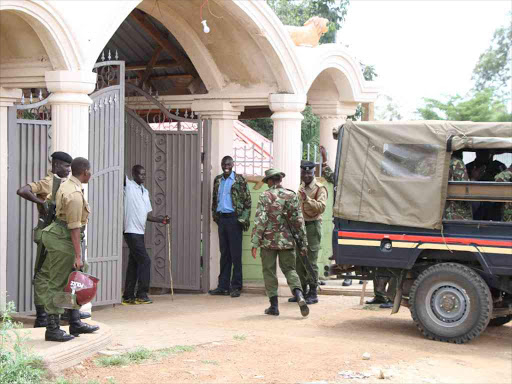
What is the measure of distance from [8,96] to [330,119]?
22.0ft

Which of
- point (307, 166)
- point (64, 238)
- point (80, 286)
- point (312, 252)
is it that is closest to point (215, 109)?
point (307, 166)

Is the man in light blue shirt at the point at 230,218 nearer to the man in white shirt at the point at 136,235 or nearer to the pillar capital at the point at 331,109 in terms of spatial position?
the man in white shirt at the point at 136,235

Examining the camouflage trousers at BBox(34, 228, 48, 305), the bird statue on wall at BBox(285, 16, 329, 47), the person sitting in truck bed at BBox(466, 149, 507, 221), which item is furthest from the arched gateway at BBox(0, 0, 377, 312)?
the person sitting in truck bed at BBox(466, 149, 507, 221)

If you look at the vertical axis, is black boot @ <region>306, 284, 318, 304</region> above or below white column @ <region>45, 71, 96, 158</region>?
below

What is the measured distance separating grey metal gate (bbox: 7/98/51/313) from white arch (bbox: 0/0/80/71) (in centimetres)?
60

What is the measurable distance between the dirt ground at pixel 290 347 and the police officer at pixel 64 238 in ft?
1.91

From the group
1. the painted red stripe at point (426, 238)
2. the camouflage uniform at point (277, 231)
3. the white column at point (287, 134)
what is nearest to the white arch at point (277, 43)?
the white column at point (287, 134)

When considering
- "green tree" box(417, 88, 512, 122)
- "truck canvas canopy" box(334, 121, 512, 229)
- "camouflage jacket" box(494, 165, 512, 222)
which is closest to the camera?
"camouflage jacket" box(494, 165, 512, 222)

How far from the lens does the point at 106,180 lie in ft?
35.3

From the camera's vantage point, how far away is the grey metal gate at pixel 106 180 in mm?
10492

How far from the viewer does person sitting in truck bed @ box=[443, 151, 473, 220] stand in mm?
9344

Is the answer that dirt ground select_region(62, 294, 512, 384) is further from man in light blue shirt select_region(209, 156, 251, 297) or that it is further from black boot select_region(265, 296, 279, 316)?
man in light blue shirt select_region(209, 156, 251, 297)

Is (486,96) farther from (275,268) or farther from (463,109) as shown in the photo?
Result: (275,268)

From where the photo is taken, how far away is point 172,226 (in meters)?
12.9
